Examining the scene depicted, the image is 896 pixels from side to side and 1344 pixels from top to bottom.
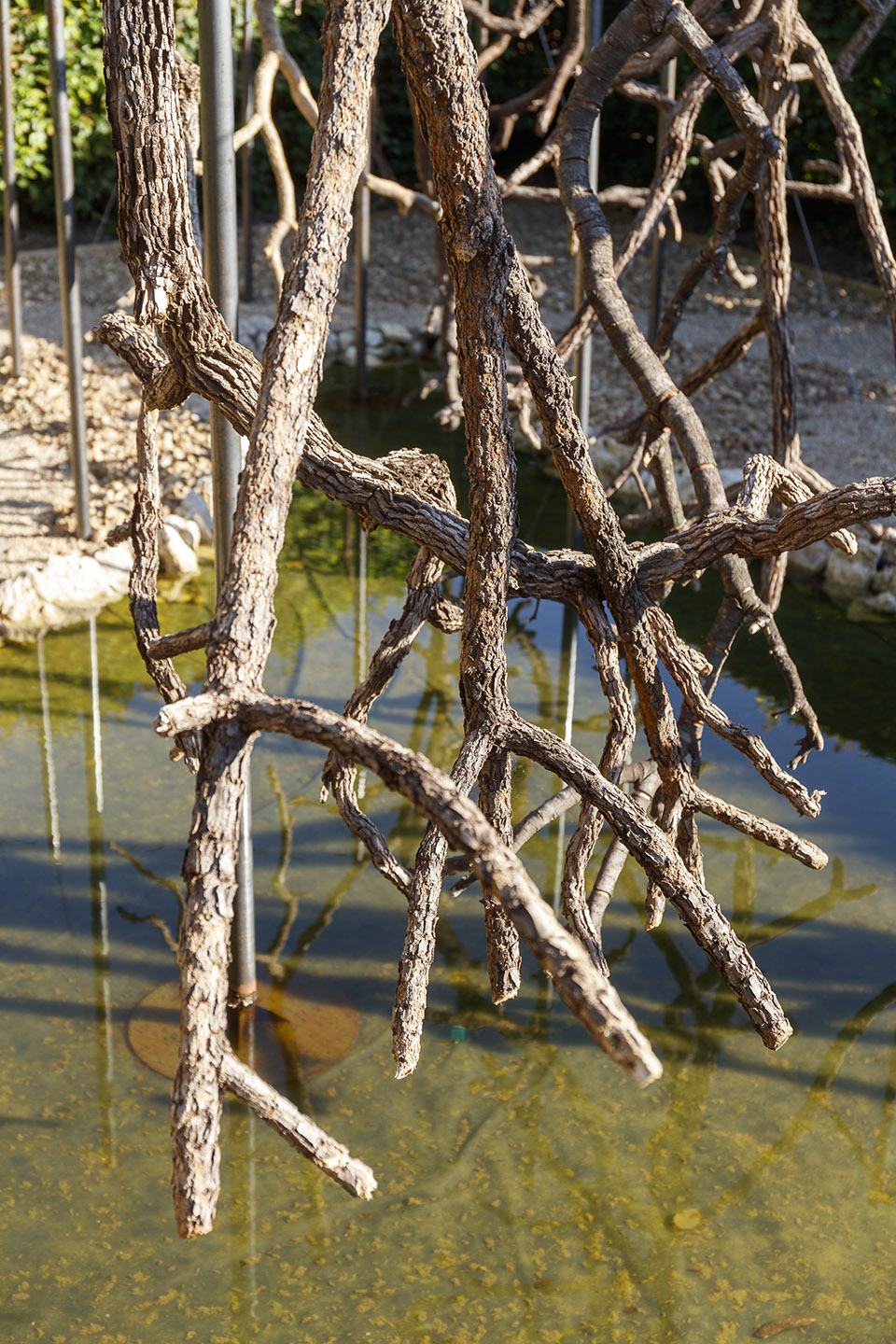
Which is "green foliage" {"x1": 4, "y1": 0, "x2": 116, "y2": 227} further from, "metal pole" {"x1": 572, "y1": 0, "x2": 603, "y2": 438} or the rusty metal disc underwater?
the rusty metal disc underwater

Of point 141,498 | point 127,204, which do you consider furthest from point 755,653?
point 127,204

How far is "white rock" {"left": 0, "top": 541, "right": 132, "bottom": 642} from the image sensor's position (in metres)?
5.39

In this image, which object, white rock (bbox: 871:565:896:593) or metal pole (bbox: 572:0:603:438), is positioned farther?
white rock (bbox: 871:565:896:593)

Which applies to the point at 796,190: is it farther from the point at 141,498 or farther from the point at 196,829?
the point at 196,829

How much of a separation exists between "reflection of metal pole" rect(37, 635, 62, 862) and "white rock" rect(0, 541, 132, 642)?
19 centimetres

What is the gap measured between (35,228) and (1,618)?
25.7 feet

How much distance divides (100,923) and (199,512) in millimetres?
3106

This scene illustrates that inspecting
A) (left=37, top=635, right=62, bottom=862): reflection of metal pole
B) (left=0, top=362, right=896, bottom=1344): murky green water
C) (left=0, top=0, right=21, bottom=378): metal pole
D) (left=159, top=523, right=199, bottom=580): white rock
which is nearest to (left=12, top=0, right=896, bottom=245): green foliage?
(left=0, top=0, right=21, bottom=378): metal pole

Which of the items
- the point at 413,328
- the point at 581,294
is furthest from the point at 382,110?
the point at 581,294

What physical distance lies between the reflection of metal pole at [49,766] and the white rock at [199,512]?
1232mm

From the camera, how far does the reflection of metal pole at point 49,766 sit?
4020 millimetres

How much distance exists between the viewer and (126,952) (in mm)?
3566

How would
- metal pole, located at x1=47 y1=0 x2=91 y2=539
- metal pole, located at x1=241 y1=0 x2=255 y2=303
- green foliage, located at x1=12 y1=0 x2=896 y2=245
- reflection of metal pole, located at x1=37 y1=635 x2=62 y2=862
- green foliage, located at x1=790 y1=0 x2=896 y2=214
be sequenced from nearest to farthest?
reflection of metal pole, located at x1=37 y1=635 x2=62 y2=862 → metal pole, located at x1=47 y1=0 x2=91 y2=539 → metal pole, located at x1=241 y1=0 x2=255 y2=303 → green foliage, located at x1=790 y1=0 x2=896 y2=214 → green foliage, located at x1=12 y1=0 x2=896 y2=245

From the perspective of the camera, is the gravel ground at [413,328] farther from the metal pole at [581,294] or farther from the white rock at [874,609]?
the metal pole at [581,294]
